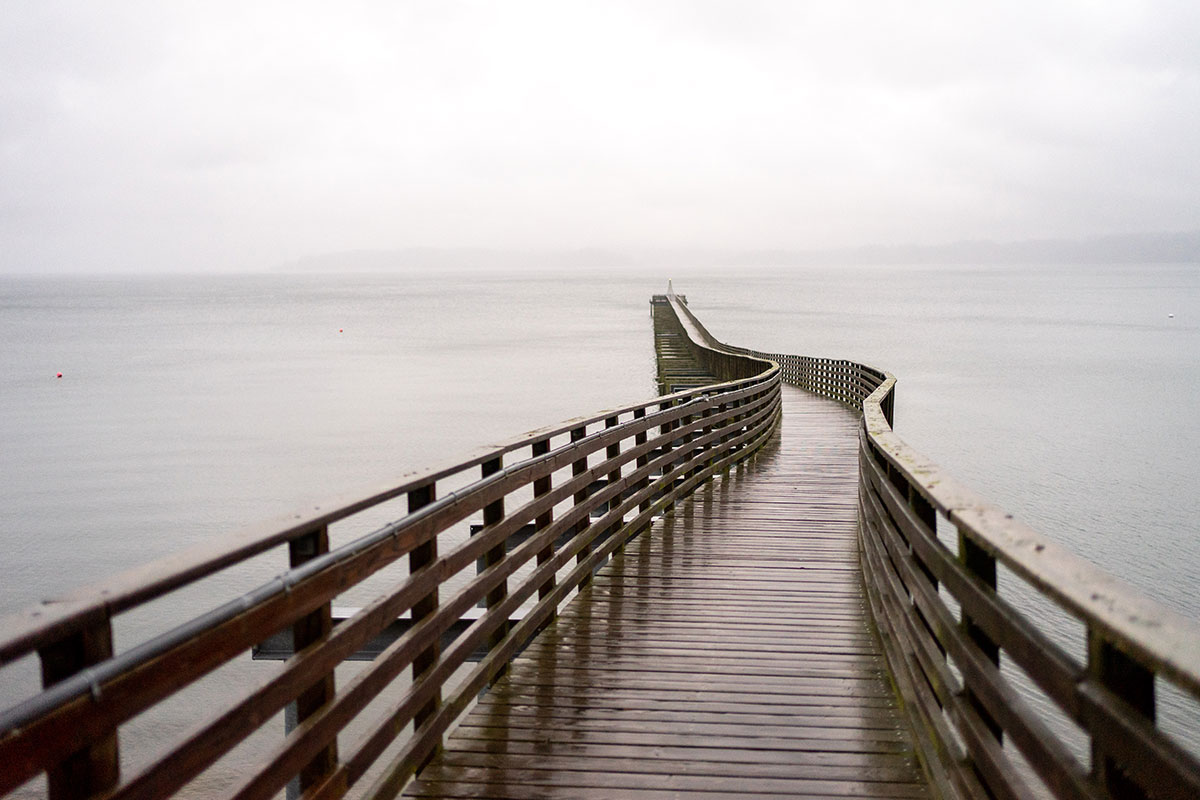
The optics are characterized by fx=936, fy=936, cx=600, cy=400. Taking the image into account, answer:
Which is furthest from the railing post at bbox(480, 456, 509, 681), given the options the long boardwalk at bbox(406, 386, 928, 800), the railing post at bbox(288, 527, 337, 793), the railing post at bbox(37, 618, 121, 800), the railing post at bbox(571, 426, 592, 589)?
the railing post at bbox(37, 618, 121, 800)

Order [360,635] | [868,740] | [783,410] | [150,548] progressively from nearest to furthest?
1. [360,635]
2. [868,740]
3. [150,548]
4. [783,410]

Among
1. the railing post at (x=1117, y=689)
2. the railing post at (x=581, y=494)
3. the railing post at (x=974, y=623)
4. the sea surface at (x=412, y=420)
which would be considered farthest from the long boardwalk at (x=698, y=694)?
the railing post at (x=1117, y=689)

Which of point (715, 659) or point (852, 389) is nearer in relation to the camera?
point (715, 659)

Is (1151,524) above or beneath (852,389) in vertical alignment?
beneath

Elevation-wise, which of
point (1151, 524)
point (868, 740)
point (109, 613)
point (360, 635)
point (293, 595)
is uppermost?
point (109, 613)

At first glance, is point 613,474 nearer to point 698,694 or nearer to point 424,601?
point 698,694

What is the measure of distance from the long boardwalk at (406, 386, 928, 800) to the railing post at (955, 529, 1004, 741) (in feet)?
2.69

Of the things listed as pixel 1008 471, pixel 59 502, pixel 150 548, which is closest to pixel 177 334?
pixel 59 502

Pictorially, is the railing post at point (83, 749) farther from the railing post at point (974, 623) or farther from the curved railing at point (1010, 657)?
the railing post at point (974, 623)

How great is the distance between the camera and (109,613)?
6.36 feet

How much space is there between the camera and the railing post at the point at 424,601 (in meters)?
3.80

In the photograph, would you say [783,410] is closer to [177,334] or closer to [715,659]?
[715,659]

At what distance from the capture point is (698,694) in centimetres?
477

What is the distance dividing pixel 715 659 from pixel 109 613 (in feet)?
12.8
